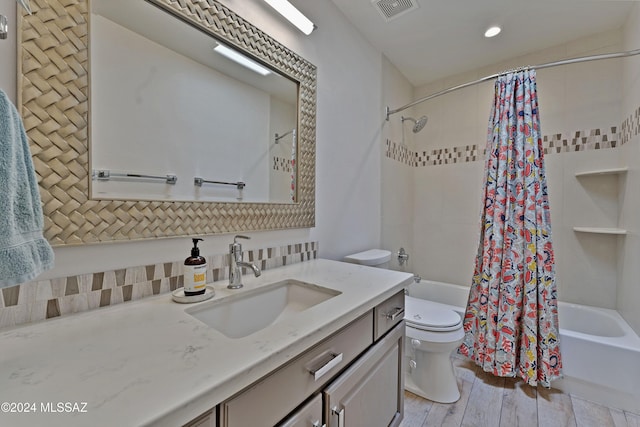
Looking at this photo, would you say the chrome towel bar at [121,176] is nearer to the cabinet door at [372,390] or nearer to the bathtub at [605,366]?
the cabinet door at [372,390]

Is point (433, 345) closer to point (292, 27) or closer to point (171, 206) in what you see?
point (171, 206)

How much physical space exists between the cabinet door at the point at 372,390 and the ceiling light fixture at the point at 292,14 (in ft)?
4.92

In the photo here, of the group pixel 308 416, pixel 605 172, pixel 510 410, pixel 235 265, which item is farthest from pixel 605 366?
pixel 235 265

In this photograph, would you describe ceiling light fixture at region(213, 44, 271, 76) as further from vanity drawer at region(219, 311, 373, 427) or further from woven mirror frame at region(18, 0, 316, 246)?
vanity drawer at region(219, 311, 373, 427)

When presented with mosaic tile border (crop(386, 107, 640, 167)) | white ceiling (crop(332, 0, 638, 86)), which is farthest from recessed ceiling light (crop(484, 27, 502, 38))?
mosaic tile border (crop(386, 107, 640, 167))

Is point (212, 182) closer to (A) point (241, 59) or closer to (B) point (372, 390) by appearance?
(A) point (241, 59)

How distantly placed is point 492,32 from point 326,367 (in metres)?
2.49

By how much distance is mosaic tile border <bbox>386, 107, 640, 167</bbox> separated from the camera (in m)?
1.85

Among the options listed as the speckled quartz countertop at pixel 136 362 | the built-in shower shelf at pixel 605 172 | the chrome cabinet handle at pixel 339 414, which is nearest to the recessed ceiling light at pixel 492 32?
the built-in shower shelf at pixel 605 172

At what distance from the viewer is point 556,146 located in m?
2.17

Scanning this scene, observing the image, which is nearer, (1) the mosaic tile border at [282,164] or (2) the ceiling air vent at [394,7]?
(1) the mosaic tile border at [282,164]

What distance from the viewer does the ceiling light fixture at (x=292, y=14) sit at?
1.22 meters

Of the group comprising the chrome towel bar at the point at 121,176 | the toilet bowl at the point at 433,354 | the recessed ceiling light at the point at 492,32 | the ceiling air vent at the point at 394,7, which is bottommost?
the toilet bowl at the point at 433,354

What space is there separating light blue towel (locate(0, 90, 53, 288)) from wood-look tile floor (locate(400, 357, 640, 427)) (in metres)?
1.70
